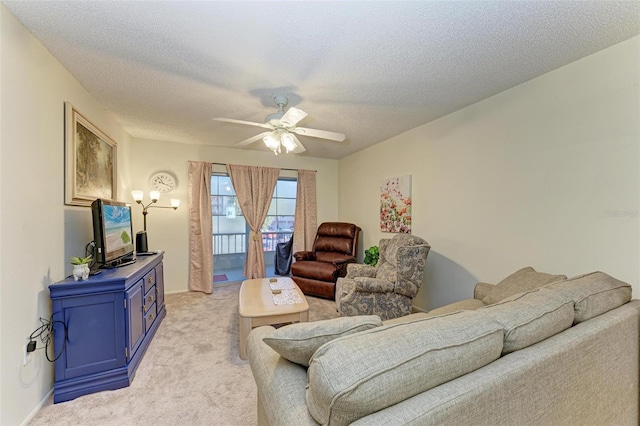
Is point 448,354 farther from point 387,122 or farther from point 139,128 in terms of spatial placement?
point 139,128

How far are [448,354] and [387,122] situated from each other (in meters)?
2.93

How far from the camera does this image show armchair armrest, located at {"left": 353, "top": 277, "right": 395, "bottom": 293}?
2738 millimetres

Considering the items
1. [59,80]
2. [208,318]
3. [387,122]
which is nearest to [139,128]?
[59,80]

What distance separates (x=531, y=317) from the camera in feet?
3.51

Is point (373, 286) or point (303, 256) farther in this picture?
point (303, 256)

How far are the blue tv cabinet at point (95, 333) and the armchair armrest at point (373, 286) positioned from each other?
2.04m

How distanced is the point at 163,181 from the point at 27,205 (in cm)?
252

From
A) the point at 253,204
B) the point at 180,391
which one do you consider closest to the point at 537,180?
the point at 180,391

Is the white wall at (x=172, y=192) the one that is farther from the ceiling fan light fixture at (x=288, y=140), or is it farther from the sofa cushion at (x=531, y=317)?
the sofa cushion at (x=531, y=317)

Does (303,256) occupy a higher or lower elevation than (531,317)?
lower

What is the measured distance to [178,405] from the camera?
177 centimetres

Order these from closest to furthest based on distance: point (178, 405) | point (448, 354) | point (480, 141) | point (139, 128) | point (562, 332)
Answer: point (448, 354) < point (562, 332) < point (178, 405) < point (480, 141) < point (139, 128)

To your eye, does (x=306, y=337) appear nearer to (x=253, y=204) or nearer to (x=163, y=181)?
(x=253, y=204)

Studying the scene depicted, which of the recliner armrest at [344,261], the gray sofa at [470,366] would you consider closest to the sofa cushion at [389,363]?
the gray sofa at [470,366]
